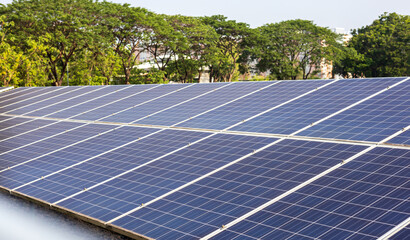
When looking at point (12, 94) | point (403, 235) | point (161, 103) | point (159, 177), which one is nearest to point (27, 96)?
point (12, 94)

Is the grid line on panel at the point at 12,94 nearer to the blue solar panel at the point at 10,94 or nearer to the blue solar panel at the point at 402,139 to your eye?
the blue solar panel at the point at 10,94

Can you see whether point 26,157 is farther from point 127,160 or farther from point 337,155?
point 337,155

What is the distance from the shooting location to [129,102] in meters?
21.6

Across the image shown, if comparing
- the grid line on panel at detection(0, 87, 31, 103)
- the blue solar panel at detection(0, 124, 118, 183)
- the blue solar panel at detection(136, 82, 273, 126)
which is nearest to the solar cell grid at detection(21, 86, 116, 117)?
the blue solar panel at detection(0, 124, 118, 183)

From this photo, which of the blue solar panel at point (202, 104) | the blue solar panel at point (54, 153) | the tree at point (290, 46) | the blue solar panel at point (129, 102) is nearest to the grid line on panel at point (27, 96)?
the blue solar panel at point (129, 102)

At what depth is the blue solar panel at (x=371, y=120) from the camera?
1227 centimetres

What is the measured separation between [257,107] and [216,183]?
21.2 ft

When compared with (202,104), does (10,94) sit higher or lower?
lower

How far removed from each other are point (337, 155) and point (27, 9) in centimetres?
6376

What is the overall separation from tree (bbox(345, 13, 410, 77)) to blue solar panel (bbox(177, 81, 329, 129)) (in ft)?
282

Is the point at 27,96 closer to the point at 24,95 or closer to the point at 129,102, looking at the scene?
the point at 24,95

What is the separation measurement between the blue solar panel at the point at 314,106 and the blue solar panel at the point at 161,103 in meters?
5.39

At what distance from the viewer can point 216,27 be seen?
93.3 m

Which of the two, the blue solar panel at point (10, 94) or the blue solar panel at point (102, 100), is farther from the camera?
the blue solar panel at point (10, 94)
